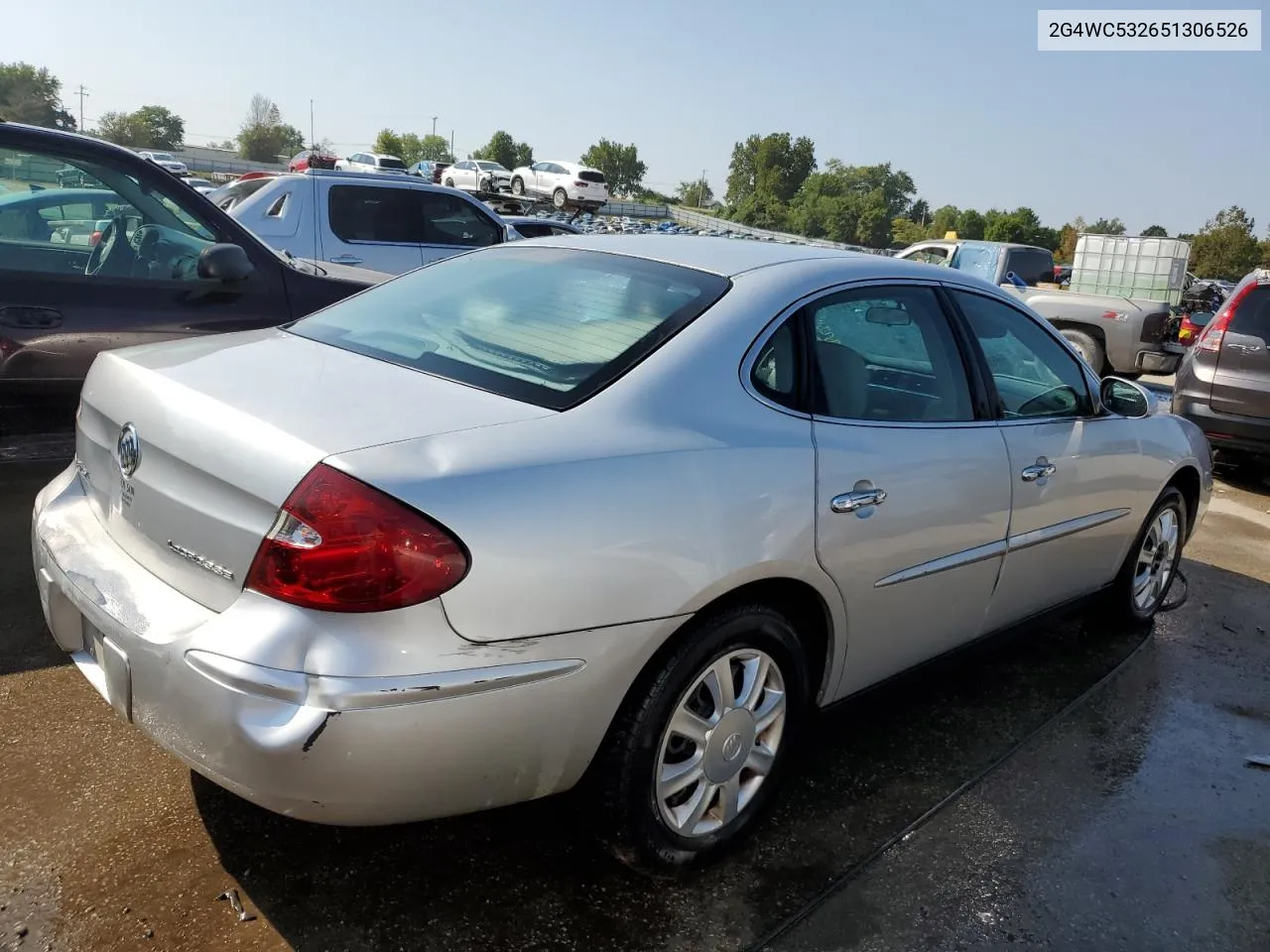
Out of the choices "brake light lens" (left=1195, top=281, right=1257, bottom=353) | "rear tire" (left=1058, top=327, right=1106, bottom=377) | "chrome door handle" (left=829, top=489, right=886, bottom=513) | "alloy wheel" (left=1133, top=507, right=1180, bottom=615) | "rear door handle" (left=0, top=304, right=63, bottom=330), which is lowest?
"alloy wheel" (left=1133, top=507, right=1180, bottom=615)

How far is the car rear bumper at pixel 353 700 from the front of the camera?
6.20 feet

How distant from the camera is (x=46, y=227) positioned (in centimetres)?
441

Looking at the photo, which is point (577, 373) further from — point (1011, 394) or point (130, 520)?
point (1011, 394)

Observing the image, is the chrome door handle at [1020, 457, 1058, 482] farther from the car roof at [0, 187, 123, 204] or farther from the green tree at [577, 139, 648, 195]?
the green tree at [577, 139, 648, 195]

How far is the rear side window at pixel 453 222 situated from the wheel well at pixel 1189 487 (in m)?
6.72

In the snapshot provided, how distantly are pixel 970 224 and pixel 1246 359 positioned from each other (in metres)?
88.7

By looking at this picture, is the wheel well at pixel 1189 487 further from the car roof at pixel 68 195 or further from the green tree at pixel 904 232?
the green tree at pixel 904 232

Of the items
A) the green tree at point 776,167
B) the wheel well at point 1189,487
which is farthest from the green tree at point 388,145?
the wheel well at point 1189,487

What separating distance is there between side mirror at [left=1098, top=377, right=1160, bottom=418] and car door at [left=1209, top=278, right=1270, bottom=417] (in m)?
3.97

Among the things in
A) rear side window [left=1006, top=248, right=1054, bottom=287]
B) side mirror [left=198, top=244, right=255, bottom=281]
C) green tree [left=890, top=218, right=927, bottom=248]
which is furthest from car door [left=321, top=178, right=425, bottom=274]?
green tree [left=890, top=218, right=927, bottom=248]

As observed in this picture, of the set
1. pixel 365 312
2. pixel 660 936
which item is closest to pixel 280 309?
pixel 365 312

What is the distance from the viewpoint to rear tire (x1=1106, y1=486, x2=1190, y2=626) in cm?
431

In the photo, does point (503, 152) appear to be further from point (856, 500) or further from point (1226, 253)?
point (856, 500)

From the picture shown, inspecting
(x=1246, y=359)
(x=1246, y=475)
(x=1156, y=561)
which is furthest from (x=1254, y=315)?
(x=1156, y=561)
